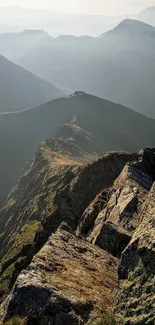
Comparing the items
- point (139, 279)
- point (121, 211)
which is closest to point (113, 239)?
point (121, 211)

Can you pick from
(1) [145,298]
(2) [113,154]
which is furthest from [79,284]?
(2) [113,154]

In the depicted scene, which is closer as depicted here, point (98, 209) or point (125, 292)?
point (125, 292)

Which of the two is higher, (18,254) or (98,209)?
(98,209)

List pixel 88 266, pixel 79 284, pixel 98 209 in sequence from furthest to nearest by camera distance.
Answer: pixel 98 209 < pixel 88 266 < pixel 79 284

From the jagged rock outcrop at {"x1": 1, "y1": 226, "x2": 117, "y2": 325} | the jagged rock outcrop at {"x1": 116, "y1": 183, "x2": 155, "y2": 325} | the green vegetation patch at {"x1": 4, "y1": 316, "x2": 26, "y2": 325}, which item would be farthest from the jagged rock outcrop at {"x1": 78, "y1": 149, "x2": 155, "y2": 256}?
the green vegetation patch at {"x1": 4, "y1": 316, "x2": 26, "y2": 325}

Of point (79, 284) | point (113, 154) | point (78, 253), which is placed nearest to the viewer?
point (79, 284)

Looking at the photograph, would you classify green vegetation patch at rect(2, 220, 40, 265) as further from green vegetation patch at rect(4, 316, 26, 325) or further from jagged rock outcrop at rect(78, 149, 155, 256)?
green vegetation patch at rect(4, 316, 26, 325)

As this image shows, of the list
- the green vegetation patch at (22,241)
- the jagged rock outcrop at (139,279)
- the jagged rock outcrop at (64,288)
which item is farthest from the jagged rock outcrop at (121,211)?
the green vegetation patch at (22,241)

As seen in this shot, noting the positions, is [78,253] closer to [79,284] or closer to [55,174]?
[79,284]

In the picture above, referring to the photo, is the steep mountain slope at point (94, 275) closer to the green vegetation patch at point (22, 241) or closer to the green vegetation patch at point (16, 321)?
the green vegetation patch at point (16, 321)
